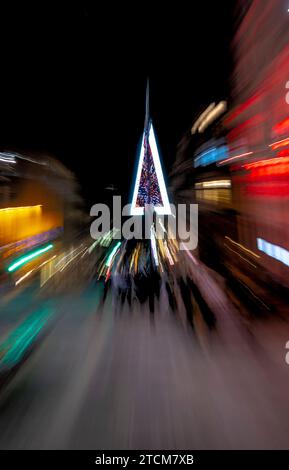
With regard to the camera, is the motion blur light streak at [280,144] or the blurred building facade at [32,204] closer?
the motion blur light streak at [280,144]

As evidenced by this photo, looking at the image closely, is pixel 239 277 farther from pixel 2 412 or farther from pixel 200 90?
pixel 200 90

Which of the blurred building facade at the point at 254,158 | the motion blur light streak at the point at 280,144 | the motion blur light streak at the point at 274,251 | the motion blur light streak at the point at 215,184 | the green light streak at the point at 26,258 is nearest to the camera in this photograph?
the motion blur light streak at the point at 280,144

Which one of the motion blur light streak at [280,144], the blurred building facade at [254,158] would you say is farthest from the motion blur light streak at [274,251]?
the motion blur light streak at [280,144]

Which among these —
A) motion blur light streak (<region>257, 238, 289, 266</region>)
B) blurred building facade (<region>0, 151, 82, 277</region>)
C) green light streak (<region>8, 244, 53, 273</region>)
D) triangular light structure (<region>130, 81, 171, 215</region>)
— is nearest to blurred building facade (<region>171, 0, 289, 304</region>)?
motion blur light streak (<region>257, 238, 289, 266</region>)

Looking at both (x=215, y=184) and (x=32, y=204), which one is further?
(x=215, y=184)

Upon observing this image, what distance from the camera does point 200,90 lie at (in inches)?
328

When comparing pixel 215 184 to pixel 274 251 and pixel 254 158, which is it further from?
pixel 274 251

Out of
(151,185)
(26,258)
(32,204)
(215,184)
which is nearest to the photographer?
(26,258)

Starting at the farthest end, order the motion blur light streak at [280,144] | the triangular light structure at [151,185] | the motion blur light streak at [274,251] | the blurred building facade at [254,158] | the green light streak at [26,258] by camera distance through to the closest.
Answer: the triangular light structure at [151,185]
the green light streak at [26,258]
the motion blur light streak at [274,251]
the blurred building facade at [254,158]
the motion blur light streak at [280,144]

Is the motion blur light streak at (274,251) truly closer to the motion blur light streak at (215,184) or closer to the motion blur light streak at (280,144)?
the motion blur light streak at (280,144)

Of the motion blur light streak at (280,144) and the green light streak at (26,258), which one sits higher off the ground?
the motion blur light streak at (280,144)

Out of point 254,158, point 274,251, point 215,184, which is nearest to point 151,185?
point 215,184

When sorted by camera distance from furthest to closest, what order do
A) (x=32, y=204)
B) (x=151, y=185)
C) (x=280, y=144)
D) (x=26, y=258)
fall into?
(x=151, y=185)
(x=32, y=204)
(x=26, y=258)
(x=280, y=144)
